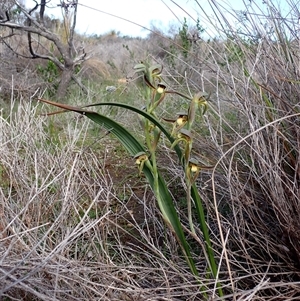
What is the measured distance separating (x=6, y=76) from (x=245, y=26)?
121 inches

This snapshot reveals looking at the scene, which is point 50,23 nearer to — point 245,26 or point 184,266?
point 245,26

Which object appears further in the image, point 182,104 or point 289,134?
point 182,104

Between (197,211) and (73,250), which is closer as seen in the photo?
(197,211)

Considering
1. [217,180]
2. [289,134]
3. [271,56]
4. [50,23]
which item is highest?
[50,23]

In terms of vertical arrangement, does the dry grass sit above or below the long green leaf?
below

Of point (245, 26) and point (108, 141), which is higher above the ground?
point (245, 26)

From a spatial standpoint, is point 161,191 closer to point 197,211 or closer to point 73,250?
point 197,211

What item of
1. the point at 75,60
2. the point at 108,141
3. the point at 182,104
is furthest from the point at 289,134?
the point at 75,60

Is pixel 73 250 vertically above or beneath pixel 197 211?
beneath

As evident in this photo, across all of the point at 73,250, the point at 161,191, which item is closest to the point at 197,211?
the point at 161,191

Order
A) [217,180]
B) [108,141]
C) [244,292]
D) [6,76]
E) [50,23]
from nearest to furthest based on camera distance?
1. [244,292]
2. [217,180]
3. [108,141]
4. [6,76]
5. [50,23]

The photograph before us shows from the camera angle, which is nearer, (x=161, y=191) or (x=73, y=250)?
(x=161, y=191)

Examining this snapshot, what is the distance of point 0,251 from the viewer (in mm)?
998

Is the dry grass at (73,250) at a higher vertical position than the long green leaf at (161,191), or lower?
lower
